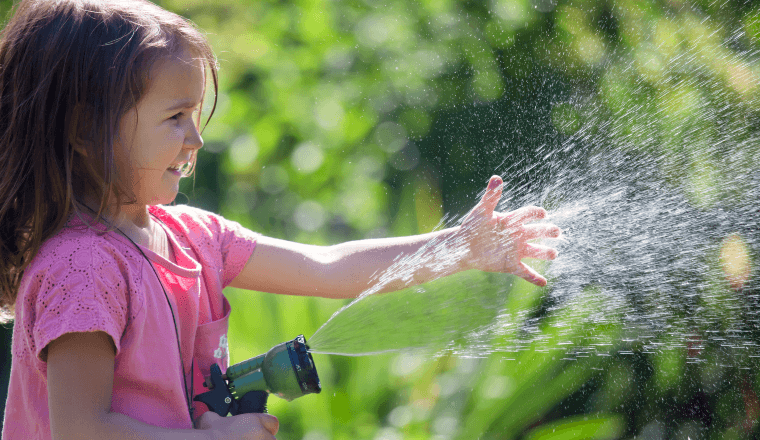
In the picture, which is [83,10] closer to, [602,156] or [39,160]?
[39,160]

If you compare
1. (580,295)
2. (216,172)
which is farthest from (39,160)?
(580,295)

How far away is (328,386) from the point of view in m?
1.97

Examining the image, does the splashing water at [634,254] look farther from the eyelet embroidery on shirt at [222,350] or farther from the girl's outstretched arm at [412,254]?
the eyelet embroidery on shirt at [222,350]


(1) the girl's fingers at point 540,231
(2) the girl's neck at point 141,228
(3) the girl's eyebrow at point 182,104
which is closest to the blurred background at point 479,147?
(1) the girl's fingers at point 540,231

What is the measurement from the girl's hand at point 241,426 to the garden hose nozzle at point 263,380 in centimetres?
3

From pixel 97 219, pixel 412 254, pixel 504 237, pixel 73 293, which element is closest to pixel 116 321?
pixel 73 293

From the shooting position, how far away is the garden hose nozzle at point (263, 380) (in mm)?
998

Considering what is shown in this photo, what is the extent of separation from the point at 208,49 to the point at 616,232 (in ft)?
4.27

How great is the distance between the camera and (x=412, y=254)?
4.31ft

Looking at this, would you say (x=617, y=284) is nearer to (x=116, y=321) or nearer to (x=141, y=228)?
(x=141, y=228)

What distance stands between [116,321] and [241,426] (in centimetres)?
24

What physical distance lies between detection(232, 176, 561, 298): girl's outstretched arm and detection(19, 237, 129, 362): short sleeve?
1.23 feet

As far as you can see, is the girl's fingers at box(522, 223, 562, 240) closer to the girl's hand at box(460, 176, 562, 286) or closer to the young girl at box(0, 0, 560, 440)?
the girl's hand at box(460, 176, 562, 286)

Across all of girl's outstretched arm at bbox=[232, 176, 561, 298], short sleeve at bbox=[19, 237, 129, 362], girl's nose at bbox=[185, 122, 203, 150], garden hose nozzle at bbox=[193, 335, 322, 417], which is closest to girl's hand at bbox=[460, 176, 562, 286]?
girl's outstretched arm at bbox=[232, 176, 561, 298]
